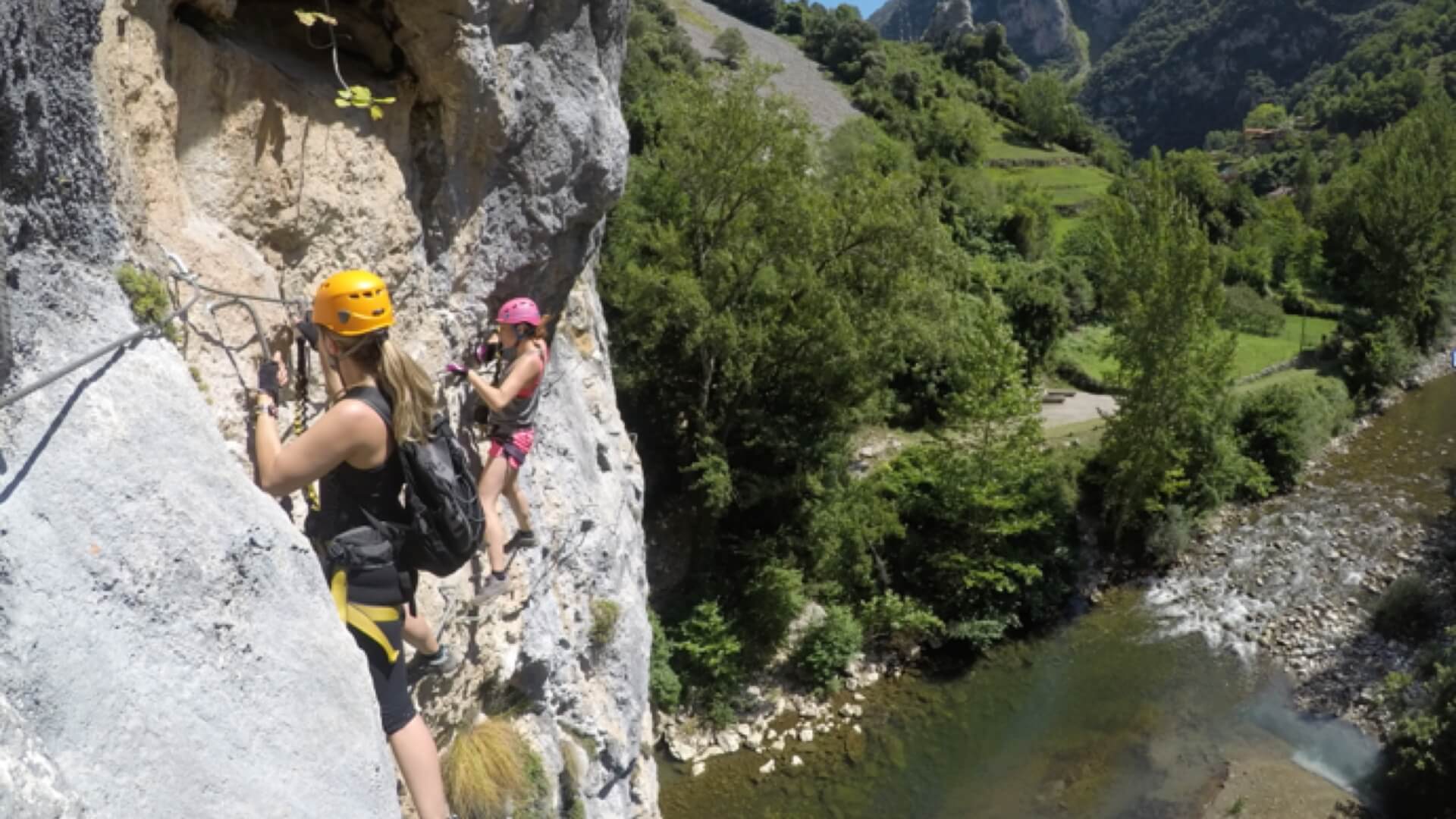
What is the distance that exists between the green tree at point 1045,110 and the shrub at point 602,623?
68.6m

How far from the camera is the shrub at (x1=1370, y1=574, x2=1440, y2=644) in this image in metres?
21.6

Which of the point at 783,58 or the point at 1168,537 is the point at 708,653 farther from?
the point at 783,58

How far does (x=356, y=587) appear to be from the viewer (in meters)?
4.91

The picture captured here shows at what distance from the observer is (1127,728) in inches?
770

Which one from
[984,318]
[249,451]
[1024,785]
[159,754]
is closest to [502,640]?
[249,451]

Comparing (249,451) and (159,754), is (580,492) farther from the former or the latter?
(159,754)

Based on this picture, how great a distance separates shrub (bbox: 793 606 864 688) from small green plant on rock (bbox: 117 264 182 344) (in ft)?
58.4

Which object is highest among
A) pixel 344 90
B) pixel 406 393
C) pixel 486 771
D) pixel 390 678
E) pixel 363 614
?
pixel 344 90

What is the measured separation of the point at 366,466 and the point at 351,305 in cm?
76

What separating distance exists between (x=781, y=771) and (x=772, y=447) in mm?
6685

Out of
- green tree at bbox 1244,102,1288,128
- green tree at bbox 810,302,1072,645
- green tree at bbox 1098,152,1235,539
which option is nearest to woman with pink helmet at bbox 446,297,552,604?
green tree at bbox 810,302,1072,645

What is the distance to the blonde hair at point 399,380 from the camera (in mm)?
4516

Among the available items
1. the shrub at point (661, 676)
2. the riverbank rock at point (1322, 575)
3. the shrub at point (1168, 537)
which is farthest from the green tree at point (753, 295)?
the riverbank rock at point (1322, 575)

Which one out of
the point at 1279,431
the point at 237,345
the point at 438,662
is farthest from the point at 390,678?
the point at 1279,431
